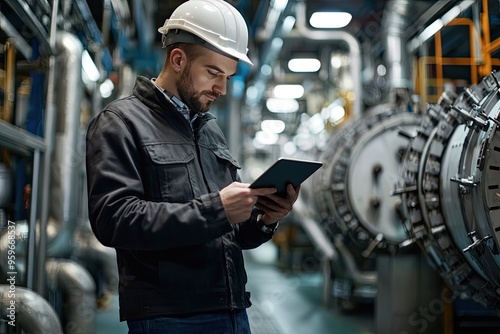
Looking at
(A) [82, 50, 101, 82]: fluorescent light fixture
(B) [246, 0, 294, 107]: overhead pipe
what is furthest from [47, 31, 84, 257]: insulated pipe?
(B) [246, 0, 294, 107]: overhead pipe

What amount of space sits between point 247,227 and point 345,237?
155 inches

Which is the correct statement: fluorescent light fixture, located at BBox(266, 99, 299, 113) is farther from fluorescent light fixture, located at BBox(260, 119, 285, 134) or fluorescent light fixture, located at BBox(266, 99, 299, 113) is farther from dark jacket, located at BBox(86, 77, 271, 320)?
dark jacket, located at BBox(86, 77, 271, 320)

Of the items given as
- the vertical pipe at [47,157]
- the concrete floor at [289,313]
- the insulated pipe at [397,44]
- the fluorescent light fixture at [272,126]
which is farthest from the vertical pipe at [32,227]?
the fluorescent light fixture at [272,126]

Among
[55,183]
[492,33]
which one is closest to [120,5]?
[55,183]

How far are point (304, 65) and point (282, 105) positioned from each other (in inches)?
82.3

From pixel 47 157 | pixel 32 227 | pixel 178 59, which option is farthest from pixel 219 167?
pixel 47 157

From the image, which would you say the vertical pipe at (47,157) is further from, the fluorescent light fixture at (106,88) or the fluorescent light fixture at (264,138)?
the fluorescent light fixture at (264,138)

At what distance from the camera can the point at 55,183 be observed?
3.52 m

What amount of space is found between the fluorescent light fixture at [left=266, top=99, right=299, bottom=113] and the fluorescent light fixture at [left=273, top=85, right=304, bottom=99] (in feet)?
1.14

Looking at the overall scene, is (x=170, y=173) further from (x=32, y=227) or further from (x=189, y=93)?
(x=32, y=227)

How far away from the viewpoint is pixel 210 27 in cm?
172

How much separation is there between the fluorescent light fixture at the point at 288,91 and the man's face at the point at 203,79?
8531mm

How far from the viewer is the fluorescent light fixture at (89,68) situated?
4582 millimetres

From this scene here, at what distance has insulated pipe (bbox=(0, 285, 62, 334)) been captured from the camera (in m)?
2.45
